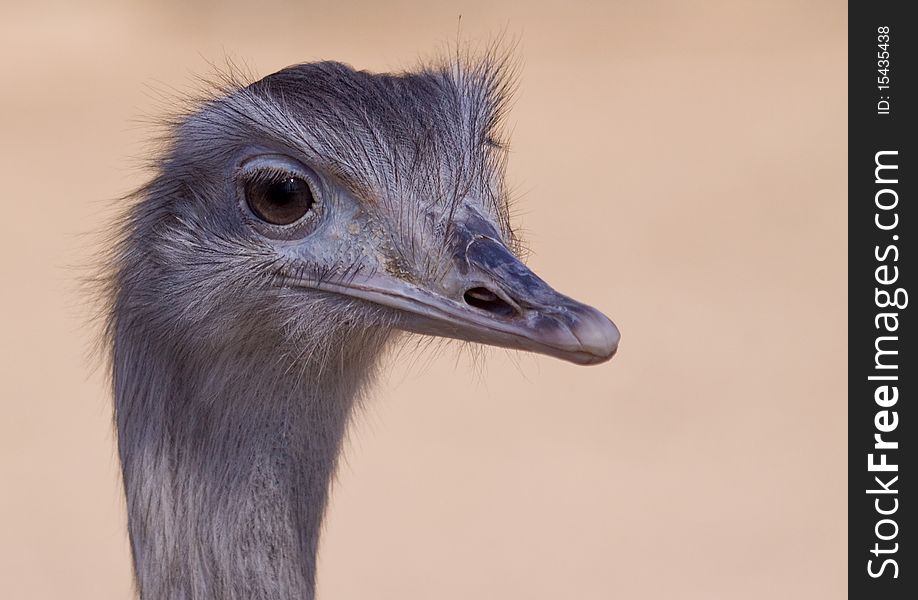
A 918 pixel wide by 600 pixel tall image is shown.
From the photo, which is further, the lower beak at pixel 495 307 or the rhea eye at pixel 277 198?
the rhea eye at pixel 277 198

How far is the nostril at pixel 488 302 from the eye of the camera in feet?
6.32

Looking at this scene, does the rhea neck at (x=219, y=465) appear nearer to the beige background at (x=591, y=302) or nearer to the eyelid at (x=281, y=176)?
the eyelid at (x=281, y=176)

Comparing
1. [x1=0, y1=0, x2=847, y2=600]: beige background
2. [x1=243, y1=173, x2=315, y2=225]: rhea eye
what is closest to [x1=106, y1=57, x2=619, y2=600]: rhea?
[x1=243, y1=173, x2=315, y2=225]: rhea eye

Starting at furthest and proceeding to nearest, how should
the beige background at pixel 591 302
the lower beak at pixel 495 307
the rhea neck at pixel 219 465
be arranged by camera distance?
the beige background at pixel 591 302 → the rhea neck at pixel 219 465 → the lower beak at pixel 495 307

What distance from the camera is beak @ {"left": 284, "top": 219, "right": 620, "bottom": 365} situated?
1838 millimetres

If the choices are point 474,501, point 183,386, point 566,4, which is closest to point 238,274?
→ point 183,386

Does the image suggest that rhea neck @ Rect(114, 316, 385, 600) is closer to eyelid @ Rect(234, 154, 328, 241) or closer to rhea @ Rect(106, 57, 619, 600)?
rhea @ Rect(106, 57, 619, 600)

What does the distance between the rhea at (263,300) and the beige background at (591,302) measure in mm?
412

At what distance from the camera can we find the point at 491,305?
76.8 inches

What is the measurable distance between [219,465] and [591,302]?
435 cm

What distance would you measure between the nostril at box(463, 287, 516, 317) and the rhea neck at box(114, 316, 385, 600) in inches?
9.7

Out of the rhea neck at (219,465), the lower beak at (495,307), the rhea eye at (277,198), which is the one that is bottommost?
the rhea neck at (219,465)

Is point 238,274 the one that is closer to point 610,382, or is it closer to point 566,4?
point 610,382

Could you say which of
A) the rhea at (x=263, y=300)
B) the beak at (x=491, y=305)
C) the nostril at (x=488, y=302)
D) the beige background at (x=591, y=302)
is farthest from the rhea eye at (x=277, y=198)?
the beige background at (x=591, y=302)
